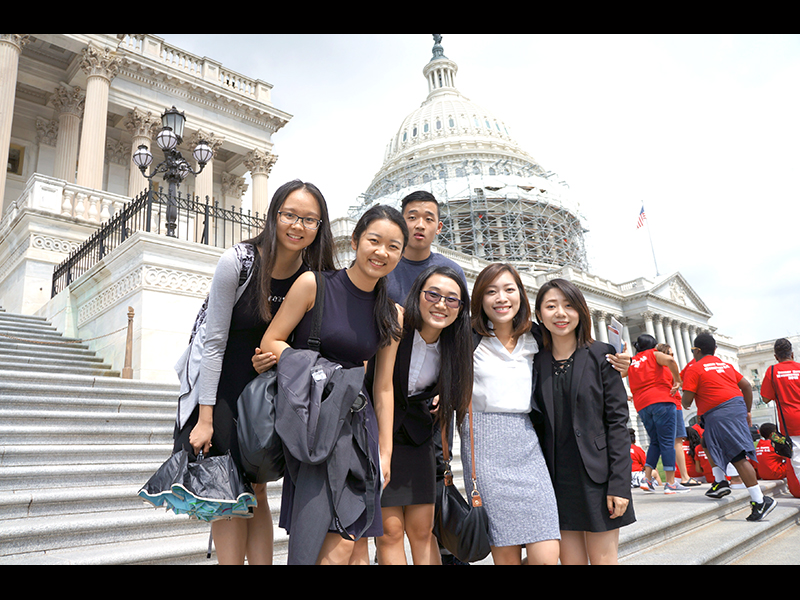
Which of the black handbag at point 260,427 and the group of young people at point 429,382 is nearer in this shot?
the black handbag at point 260,427

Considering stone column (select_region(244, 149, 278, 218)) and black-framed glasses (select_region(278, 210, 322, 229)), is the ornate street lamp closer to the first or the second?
black-framed glasses (select_region(278, 210, 322, 229))

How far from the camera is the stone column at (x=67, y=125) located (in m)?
19.3

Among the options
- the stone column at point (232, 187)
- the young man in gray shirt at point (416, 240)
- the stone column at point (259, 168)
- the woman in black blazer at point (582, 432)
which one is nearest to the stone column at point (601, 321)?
the stone column at point (232, 187)

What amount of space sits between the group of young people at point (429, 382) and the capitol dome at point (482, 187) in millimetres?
44962

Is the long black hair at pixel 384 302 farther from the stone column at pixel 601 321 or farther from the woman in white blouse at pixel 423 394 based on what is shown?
the stone column at pixel 601 321

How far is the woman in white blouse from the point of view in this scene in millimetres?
2598

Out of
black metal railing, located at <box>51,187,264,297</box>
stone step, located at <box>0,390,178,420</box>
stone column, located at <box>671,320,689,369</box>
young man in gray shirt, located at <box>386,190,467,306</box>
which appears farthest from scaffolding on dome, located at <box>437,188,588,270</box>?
young man in gray shirt, located at <box>386,190,467,306</box>

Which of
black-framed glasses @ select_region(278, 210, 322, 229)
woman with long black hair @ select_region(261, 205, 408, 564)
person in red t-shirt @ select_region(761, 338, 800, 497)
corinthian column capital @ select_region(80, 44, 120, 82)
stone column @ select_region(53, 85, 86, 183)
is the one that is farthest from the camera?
stone column @ select_region(53, 85, 86, 183)

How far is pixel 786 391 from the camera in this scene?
6.19 metres

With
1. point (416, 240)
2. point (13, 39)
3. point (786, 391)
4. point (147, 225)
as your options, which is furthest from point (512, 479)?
point (13, 39)

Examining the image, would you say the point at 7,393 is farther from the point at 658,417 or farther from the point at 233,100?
the point at 233,100

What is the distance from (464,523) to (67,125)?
22.5 meters

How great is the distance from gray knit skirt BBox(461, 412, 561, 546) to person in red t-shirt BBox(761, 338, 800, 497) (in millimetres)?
4778

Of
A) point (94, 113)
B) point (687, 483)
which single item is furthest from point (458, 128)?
point (687, 483)
